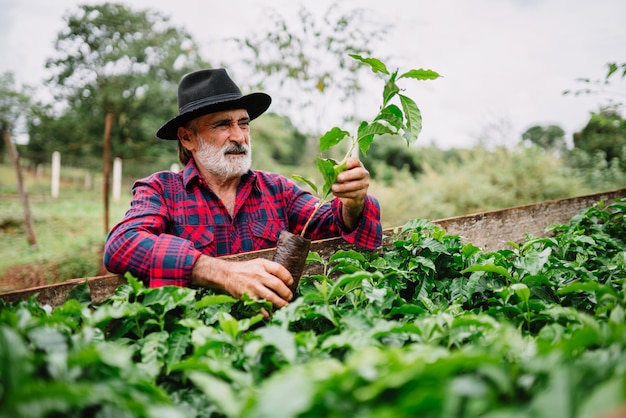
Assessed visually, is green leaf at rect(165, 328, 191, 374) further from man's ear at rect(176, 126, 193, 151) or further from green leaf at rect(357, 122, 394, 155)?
man's ear at rect(176, 126, 193, 151)

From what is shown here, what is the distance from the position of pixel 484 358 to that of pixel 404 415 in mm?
174

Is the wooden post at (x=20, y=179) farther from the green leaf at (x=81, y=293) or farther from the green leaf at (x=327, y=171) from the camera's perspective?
the green leaf at (x=327, y=171)

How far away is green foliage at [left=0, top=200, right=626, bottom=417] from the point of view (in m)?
0.63

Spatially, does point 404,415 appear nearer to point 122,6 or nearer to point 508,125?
point 508,125

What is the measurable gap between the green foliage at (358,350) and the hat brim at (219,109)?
4.27 feet

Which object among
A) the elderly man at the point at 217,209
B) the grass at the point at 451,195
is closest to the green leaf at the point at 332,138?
the elderly man at the point at 217,209

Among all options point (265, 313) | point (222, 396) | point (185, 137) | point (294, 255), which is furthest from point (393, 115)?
point (185, 137)

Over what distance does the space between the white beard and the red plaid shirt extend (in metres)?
0.09

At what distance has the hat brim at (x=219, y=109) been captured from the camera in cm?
250

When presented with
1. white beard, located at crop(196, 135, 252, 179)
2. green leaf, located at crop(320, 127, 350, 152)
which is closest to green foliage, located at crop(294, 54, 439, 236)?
green leaf, located at crop(320, 127, 350, 152)

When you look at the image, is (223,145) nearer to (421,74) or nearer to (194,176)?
(194,176)

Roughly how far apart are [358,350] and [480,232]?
193 centimetres

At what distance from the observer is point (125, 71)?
21.2m

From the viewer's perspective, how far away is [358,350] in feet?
2.83
